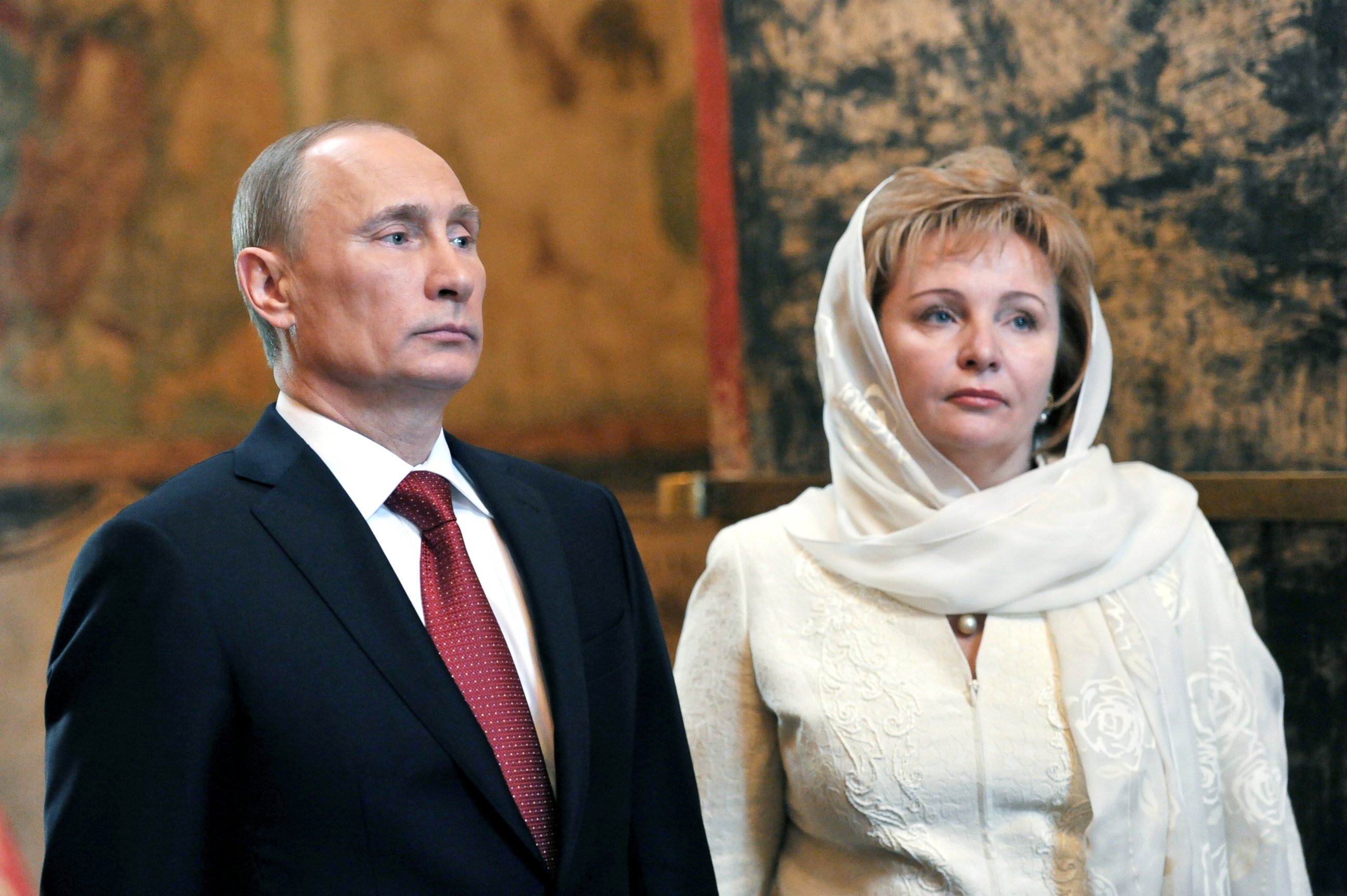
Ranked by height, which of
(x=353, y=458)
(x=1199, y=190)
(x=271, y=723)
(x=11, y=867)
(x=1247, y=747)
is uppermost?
(x=1199, y=190)

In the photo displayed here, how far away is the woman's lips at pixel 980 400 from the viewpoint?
80.1 inches

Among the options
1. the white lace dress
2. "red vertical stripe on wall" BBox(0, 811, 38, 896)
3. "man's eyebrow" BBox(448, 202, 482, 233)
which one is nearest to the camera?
"man's eyebrow" BBox(448, 202, 482, 233)

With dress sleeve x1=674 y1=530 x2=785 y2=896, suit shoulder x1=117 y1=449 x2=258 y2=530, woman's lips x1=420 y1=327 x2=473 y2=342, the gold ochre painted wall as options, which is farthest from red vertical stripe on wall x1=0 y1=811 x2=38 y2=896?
woman's lips x1=420 y1=327 x2=473 y2=342

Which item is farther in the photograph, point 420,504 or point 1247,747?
point 1247,747

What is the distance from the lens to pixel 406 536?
1.56m

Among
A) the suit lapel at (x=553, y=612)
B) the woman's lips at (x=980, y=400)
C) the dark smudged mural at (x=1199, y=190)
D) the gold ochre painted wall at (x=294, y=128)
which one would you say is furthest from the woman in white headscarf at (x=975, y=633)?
the gold ochre painted wall at (x=294, y=128)

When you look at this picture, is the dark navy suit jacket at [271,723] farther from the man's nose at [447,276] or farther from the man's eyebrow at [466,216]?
the man's eyebrow at [466,216]

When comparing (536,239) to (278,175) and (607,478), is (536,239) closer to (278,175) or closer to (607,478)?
(607,478)

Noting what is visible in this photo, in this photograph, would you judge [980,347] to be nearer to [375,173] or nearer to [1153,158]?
[1153,158]

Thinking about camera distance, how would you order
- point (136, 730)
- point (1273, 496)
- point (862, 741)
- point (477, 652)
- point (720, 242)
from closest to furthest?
point (136, 730), point (477, 652), point (862, 741), point (1273, 496), point (720, 242)

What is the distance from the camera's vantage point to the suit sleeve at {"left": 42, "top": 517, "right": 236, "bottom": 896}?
4.25 ft

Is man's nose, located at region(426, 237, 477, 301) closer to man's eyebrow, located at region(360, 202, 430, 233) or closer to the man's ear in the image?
man's eyebrow, located at region(360, 202, 430, 233)

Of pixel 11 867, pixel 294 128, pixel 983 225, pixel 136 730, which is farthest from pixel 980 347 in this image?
pixel 294 128

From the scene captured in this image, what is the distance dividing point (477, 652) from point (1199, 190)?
1.82m
